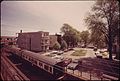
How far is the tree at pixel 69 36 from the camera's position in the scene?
3629mm

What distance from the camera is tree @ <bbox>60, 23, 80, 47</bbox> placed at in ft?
11.9

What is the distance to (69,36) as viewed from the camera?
3.94 meters

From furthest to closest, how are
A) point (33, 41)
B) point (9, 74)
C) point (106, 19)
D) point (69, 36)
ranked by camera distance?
1. point (106, 19)
2. point (33, 41)
3. point (69, 36)
4. point (9, 74)

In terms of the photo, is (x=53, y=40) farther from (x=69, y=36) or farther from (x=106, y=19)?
(x=106, y=19)

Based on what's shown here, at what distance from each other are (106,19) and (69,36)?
235 cm

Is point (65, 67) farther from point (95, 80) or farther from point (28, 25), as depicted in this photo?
point (28, 25)

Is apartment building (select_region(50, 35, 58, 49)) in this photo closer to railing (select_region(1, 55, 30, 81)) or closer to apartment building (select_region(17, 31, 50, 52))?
apartment building (select_region(17, 31, 50, 52))

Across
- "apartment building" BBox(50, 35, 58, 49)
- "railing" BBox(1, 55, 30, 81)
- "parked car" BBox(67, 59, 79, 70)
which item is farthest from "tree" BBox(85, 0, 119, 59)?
"railing" BBox(1, 55, 30, 81)

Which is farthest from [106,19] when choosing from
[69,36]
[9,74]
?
[9,74]

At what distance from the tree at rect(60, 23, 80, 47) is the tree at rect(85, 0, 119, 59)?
1.78 metres

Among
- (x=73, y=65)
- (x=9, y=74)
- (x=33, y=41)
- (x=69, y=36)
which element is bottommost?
(x=9, y=74)

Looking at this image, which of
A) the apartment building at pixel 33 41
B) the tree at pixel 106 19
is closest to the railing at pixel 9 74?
the apartment building at pixel 33 41

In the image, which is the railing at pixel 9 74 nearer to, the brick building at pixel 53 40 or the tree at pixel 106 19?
the brick building at pixel 53 40

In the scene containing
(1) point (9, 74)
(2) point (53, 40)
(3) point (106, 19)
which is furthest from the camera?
(3) point (106, 19)
